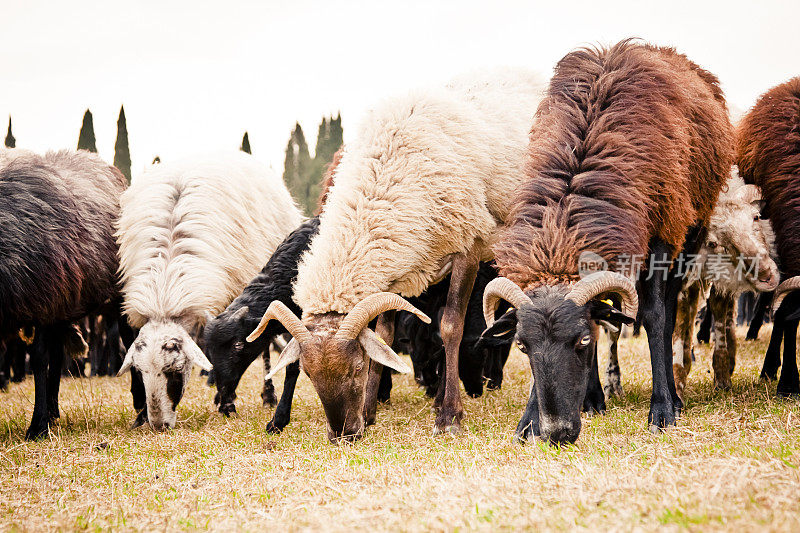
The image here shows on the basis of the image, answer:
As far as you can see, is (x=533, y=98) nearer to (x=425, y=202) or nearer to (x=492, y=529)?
(x=425, y=202)

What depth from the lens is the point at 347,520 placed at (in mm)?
3334

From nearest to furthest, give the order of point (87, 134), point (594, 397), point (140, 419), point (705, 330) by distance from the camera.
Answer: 1. point (594, 397)
2. point (140, 419)
3. point (705, 330)
4. point (87, 134)

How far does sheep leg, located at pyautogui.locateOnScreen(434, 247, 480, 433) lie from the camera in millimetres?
6316

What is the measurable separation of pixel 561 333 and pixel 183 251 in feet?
16.0

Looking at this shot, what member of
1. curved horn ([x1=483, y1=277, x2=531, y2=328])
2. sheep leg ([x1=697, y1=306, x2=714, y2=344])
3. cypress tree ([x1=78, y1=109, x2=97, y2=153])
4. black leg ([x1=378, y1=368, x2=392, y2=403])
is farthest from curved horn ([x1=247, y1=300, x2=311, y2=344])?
cypress tree ([x1=78, y1=109, x2=97, y2=153])

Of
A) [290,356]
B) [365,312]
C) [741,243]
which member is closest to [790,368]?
[741,243]

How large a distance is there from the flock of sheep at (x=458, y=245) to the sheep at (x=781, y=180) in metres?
0.02

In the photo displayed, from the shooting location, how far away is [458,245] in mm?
6578

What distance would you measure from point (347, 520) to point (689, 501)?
4.82 feet

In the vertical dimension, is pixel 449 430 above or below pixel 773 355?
below

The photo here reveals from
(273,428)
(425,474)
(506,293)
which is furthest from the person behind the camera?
(273,428)

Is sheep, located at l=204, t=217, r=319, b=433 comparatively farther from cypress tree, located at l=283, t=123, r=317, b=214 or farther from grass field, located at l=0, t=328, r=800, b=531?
cypress tree, located at l=283, t=123, r=317, b=214

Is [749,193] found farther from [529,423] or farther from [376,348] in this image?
[376,348]

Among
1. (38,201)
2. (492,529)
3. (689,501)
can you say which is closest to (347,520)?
(492,529)
